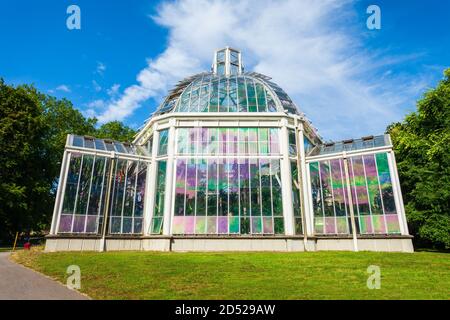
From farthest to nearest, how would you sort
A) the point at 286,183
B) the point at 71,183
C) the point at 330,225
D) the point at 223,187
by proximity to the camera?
the point at 286,183, the point at 223,187, the point at 330,225, the point at 71,183

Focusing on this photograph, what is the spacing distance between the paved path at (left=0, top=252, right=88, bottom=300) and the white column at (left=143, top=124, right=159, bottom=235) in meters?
11.9

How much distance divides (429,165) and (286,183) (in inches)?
509

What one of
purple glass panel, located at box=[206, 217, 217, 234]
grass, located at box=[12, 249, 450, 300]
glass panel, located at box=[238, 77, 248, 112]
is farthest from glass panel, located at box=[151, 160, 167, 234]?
glass panel, located at box=[238, 77, 248, 112]

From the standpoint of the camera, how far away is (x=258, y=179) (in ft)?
85.1

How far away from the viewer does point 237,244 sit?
955 inches

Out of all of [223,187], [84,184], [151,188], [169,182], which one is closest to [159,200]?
[151,188]

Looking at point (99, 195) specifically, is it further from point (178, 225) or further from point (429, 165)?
point (429, 165)

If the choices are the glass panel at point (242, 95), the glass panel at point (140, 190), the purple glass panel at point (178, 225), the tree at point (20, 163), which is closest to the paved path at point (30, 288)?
the purple glass panel at point (178, 225)

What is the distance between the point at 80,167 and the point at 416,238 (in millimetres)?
32959

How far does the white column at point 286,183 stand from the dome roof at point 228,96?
272 cm

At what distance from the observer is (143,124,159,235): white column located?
85.9 ft

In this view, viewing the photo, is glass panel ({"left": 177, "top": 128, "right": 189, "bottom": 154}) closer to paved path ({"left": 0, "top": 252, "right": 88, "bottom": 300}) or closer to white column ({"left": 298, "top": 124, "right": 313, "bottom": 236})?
white column ({"left": 298, "top": 124, "right": 313, "bottom": 236})

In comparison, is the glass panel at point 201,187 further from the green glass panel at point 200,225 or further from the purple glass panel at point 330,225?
the purple glass panel at point 330,225
